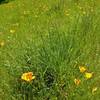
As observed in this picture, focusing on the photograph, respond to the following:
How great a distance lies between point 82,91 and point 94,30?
2.14 m

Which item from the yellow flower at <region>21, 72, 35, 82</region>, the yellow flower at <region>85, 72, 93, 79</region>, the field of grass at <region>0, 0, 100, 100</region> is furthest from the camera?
the field of grass at <region>0, 0, 100, 100</region>

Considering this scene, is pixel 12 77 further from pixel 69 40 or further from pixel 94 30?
pixel 94 30

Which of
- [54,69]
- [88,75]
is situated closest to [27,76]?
[54,69]

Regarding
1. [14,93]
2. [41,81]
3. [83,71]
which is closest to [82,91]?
[83,71]

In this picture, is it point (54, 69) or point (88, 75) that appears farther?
point (54, 69)

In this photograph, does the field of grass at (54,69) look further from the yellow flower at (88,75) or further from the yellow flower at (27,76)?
the yellow flower at (27,76)

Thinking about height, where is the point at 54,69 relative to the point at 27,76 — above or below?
below

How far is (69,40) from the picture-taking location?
505 cm

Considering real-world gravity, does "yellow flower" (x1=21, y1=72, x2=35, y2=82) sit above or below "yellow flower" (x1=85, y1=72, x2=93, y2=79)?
above

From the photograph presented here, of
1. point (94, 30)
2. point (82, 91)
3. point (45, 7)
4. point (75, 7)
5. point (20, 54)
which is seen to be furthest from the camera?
point (45, 7)

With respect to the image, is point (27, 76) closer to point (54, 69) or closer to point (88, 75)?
point (54, 69)

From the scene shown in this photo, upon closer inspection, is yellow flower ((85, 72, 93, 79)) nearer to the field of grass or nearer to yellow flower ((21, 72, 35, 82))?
the field of grass

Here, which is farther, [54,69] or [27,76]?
[54,69]

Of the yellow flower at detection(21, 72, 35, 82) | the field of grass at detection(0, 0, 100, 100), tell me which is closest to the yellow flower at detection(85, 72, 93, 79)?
the field of grass at detection(0, 0, 100, 100)
